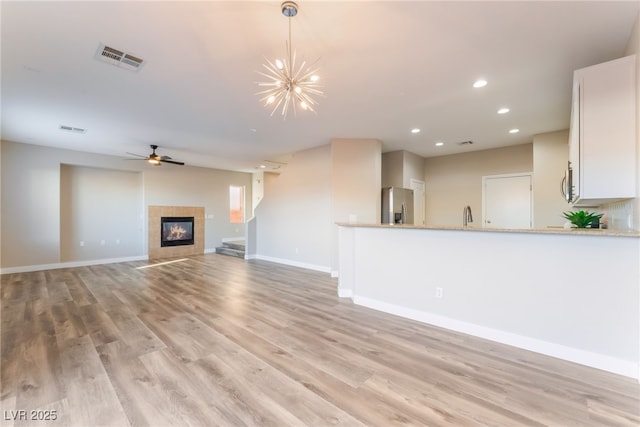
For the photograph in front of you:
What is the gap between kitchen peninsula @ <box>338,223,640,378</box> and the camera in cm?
222

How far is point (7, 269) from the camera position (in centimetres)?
592

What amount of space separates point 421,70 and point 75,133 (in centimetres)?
634

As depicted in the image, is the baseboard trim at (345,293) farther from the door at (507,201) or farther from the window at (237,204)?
the window at (237,204)

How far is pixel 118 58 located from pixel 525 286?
4642 millimetres

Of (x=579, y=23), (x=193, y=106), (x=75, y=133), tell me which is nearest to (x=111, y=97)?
(x=193, y=106)

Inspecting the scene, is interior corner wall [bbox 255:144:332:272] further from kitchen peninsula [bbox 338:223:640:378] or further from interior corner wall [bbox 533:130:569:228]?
interior corner wall [bbox 533:130:569:228]

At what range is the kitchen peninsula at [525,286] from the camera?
2.22 m

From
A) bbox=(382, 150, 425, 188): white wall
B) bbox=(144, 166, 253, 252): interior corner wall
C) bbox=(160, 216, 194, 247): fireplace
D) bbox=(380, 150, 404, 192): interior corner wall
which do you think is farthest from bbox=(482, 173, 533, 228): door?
bbox=(160, 216, 194, 247): fireplace

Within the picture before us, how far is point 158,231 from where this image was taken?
8.20m

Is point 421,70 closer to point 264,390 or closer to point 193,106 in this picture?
point 193,106

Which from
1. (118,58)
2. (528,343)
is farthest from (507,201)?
(118,58)

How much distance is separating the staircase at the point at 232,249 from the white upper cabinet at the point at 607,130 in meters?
7.69

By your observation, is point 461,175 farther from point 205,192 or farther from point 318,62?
point 205,192

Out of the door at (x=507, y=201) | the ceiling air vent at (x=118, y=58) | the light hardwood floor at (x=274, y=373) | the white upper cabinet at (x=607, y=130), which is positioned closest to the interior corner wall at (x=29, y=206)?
the light hardwood floor at (x=274, y=373)
